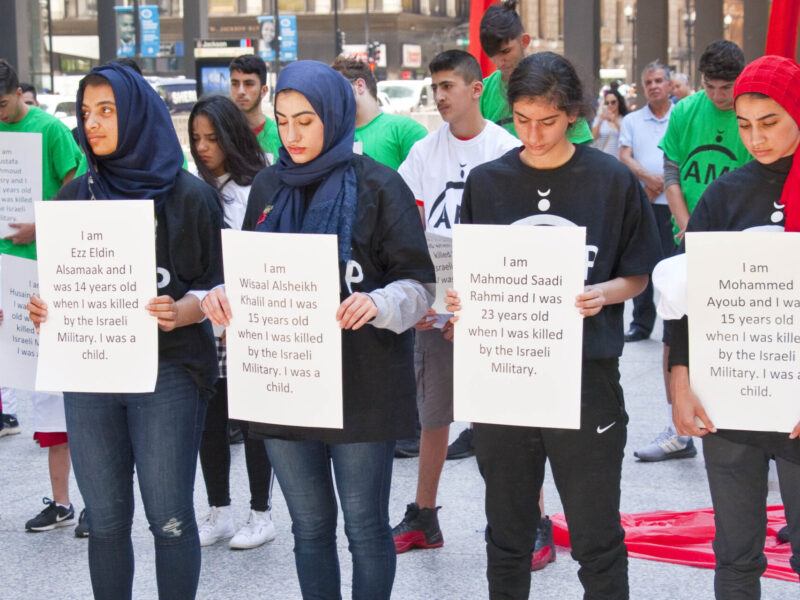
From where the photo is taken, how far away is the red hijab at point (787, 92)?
111 inches

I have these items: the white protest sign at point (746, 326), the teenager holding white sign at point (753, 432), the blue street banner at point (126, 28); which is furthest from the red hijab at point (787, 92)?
the blue street banner at point (126, 28)

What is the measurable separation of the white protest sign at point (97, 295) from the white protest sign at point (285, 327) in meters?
0.25

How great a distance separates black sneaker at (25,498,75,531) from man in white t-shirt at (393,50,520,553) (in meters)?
1.52

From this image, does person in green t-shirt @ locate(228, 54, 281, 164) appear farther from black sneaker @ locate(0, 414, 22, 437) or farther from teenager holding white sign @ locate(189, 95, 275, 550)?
black sneaker @ locate(0, 414, 22, 437)

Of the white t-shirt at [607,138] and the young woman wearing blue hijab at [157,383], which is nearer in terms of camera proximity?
the young woman wearing blue hijab at [157,383]

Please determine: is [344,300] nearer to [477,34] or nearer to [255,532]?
[255,532]

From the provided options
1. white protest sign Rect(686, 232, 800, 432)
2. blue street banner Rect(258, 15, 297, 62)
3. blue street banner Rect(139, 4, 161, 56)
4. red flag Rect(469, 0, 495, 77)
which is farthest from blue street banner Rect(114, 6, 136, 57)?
white protest sign Rect(686, 232, 800, 432)

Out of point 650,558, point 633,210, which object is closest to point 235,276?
point 633,210

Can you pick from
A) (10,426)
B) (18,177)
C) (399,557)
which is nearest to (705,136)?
(399,557)

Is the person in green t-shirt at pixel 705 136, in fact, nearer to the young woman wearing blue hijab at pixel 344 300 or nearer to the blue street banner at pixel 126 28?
the young woman wearing blue hijab at pixel 344 300

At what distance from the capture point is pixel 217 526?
4.68 meters

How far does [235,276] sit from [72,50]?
64.4 m

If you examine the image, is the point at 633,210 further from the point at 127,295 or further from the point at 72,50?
the point at 72,50

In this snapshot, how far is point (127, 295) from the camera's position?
3.17 meters
